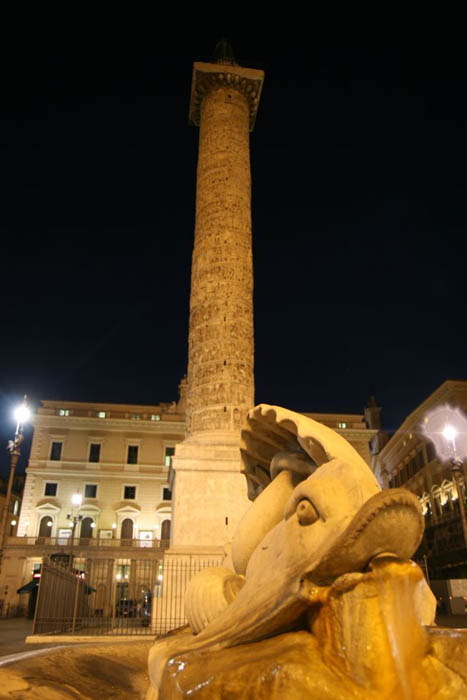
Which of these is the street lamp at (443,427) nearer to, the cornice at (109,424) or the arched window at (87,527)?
the cornice at (109,424)

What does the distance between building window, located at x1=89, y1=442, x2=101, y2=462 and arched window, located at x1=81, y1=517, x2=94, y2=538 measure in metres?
3.31

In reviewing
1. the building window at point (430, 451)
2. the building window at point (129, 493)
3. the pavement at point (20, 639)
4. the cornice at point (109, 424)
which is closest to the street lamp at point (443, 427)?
the building window at point (430, 451)

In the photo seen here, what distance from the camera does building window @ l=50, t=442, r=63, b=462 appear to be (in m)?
31.0

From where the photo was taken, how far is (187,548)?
9.68 metres

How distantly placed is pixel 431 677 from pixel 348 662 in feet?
1.02

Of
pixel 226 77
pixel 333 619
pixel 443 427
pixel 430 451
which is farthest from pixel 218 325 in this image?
pixel 430 451

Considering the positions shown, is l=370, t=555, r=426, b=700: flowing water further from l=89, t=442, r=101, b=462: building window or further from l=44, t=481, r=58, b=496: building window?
l=89, t=442, r=101, b=462: building window

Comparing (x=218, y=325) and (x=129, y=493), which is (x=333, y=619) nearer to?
(x=218, y=325)

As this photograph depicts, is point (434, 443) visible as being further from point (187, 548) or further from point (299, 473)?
point (299, 473)

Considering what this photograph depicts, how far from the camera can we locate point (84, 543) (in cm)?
2686

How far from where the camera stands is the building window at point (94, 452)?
3134cm

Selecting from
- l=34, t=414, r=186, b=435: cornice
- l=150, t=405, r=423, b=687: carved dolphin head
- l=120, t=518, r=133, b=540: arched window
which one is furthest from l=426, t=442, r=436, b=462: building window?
l=150, t=405, r=423, b=687: carved dolphin head

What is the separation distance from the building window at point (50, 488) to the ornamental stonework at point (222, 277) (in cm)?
2175

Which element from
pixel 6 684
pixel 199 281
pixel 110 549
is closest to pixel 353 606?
pixel 6 684
